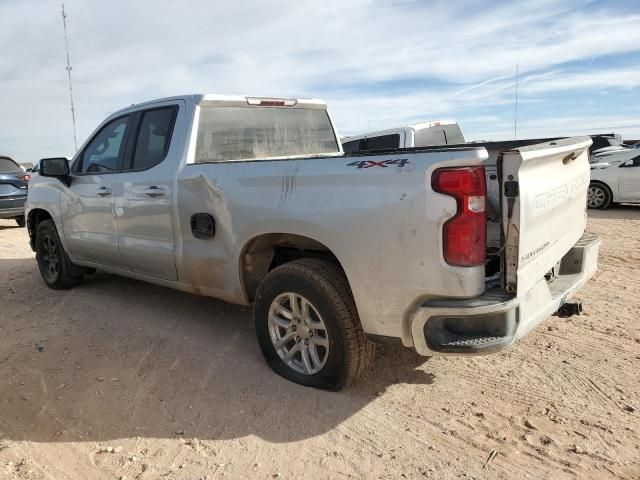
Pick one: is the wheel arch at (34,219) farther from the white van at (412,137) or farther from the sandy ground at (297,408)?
the white van at (412,137)

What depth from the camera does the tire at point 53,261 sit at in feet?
19.8

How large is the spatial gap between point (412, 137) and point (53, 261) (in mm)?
5911

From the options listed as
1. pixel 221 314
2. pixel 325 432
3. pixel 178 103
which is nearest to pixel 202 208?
pixel 178 103

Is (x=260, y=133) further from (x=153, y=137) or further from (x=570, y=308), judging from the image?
(x=570, y=308)

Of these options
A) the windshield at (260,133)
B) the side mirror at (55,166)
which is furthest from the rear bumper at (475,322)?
the side mirror at (55,166)

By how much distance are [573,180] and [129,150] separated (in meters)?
3.68

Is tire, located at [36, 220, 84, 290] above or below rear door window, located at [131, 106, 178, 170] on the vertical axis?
A: below

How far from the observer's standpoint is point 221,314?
5.08 meters

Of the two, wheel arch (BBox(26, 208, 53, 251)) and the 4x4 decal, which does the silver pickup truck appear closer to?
the 4x4 decal

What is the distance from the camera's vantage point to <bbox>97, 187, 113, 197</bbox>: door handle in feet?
16.1

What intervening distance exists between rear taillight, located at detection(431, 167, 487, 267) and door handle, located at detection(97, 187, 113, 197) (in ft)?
11.1

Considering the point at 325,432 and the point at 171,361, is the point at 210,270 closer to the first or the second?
the point at 171,361

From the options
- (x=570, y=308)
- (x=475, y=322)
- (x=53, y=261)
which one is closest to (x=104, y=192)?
(x=53, y=261)

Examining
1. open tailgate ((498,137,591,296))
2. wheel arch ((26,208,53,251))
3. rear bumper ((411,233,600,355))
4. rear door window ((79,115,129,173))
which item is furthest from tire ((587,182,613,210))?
wheel arch ((26,208,53,251))
